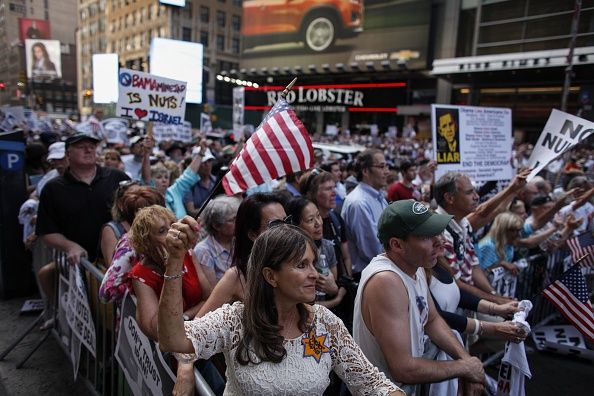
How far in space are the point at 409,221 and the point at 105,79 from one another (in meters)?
17.0

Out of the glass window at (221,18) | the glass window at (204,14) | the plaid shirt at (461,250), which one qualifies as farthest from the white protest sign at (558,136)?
the glass window at (221,18)

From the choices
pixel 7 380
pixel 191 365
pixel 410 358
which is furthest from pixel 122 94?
pixel 410 358

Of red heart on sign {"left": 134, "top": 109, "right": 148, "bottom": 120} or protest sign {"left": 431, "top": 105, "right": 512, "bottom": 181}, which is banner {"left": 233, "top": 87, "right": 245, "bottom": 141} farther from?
protest sign {"left": 431, "top": 105, "right": 512, "bottom": 181}

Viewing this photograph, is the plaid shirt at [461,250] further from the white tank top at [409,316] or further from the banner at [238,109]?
the banner at [238,109]

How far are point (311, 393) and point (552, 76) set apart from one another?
31313 mm

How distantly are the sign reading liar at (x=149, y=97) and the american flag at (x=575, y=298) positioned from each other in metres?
5.37

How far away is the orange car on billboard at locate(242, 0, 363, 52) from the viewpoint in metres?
39.6

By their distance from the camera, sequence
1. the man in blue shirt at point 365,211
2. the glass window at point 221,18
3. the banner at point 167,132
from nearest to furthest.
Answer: the man in blue shirt at point 365,211, the banner at point 167,132, the glass window at point 221,18

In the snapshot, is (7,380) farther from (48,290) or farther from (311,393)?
(311,393)

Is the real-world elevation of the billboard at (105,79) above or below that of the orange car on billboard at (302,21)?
below

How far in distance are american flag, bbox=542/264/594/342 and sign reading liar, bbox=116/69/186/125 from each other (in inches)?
211

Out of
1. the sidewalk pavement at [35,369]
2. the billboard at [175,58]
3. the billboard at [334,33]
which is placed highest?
the billboard at [334,33]

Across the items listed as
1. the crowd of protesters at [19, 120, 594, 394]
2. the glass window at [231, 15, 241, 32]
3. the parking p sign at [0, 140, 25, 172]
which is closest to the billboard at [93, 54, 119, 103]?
the parking p sign at [0, 140, 25, 172]

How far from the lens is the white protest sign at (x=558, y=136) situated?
190 inches
